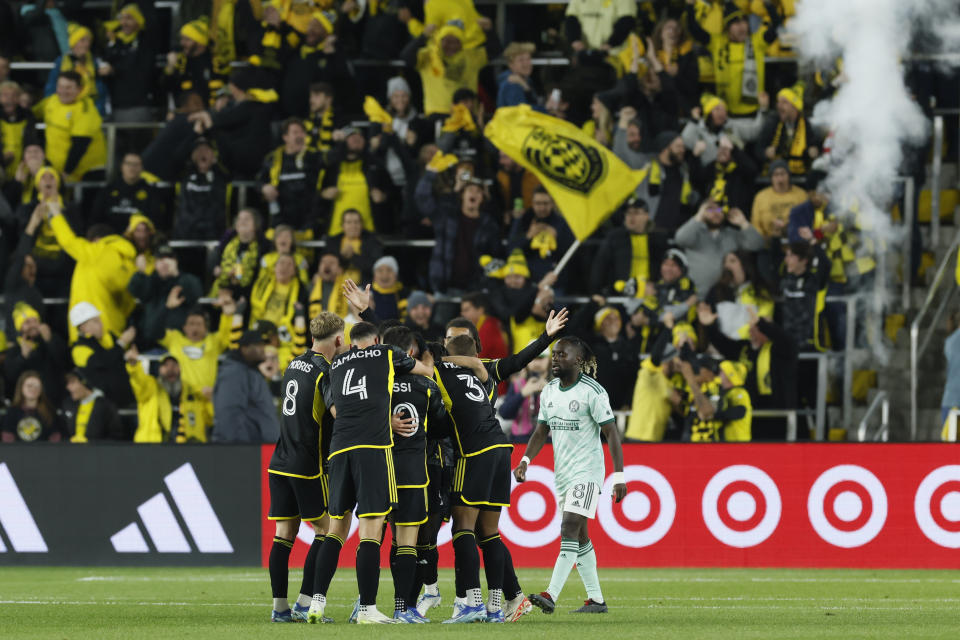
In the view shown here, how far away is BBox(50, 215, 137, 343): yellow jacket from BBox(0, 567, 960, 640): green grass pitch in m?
4.33

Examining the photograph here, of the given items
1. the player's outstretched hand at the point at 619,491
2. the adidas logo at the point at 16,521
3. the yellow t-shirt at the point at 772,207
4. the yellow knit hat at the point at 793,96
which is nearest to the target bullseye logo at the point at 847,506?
the yellow t-shirt at the point at 772,207

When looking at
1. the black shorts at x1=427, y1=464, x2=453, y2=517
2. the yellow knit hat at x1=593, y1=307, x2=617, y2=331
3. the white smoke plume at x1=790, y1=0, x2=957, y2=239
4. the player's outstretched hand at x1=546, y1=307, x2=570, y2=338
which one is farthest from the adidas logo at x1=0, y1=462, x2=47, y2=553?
the white smoke plume at x1=790, y1=0, x2=957, y2=239

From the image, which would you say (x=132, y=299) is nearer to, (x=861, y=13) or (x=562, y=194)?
(x=562, y=194)

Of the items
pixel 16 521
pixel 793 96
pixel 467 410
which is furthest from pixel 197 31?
pixel 467 410

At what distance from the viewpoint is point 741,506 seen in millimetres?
16656

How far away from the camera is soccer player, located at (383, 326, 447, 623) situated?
427 inches

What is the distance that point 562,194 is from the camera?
63.2ft

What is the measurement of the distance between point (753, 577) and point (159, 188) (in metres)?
9.98

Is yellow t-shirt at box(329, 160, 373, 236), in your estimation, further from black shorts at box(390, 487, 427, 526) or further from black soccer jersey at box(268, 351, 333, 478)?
black shorts at box(390, 487, 427, 526)

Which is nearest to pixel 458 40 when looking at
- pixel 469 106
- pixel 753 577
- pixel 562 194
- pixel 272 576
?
pixel 469 106

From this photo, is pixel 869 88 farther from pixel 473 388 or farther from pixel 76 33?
pixel 76 33

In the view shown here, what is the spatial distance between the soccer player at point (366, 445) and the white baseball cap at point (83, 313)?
9565 mm

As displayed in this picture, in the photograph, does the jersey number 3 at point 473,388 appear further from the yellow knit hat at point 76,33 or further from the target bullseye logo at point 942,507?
the yellow knit hat at point 76,33

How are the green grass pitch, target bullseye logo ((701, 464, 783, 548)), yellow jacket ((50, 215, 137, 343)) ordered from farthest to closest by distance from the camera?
yellow jacket ((50, 215, 137, 343)), target bullseye logo ((701, 464, 783, 548)), the green grass pitch
